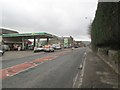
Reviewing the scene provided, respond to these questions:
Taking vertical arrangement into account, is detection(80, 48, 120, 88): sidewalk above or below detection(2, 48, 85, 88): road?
below

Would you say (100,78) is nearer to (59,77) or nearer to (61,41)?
(59,77)

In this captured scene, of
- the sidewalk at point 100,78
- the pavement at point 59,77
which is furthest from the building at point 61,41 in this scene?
the sidewalk at point 100,78

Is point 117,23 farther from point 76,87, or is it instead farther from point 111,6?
point 76,87

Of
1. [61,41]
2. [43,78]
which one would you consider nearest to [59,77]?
[43,78]

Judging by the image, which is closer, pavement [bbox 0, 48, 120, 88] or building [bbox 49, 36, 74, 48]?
pavement [bbox 0, 48, 120, 88]

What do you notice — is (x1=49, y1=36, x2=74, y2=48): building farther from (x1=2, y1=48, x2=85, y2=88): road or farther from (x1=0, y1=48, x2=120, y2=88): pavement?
(x1=2, y1=48, x2=85, y2=88): road

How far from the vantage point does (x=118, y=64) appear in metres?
12.2

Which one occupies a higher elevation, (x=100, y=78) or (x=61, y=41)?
(x=61, y=41)

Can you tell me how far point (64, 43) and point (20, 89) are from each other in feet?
442

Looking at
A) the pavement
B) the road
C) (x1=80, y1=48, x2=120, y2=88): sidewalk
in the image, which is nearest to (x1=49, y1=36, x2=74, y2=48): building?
the pavement

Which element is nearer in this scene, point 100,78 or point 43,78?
point 43,78

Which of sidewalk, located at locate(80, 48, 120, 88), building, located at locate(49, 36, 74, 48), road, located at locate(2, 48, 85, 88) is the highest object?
building, located at locate(49, 36, 74, 48)

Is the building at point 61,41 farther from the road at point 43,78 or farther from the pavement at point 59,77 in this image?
the road at point 43,78

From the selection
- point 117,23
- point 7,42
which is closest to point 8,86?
point 117,23
